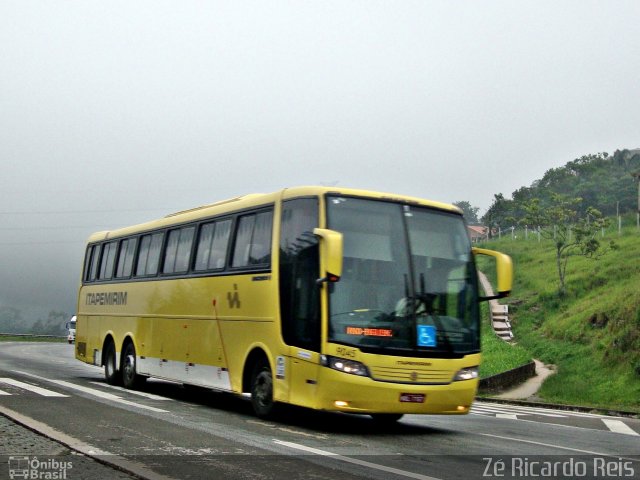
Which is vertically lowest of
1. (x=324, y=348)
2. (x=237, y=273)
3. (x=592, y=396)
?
(x=592, y=396)

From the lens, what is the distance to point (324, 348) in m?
12.6

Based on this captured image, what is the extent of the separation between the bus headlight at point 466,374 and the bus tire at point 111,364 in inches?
422

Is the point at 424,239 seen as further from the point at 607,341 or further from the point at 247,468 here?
the point at 607,341

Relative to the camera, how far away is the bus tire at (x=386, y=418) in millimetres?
15303

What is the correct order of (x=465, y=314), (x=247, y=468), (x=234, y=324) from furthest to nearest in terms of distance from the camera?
(x=234, y=324) → (x=465, y=314) → (x=247, y=468)

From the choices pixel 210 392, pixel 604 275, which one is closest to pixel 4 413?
pixel 210 392

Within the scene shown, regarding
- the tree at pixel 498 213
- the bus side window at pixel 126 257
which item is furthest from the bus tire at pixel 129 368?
the tree at pixel 498 213

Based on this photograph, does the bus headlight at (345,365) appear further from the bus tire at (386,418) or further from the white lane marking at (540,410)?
the white lane marking at (540,410)

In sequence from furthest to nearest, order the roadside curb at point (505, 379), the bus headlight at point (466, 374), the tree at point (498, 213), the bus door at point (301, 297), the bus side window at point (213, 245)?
the tree at point (498, 213) → the roadside curb at point (505, 379) → the bus side window at point (213, 245) → the bus headlight at point (466, 374) → the bus door at point (301, 297)

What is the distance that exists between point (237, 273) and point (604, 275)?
129 ft

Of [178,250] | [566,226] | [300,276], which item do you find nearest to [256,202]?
[300,276]

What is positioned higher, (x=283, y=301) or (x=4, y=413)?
(x=283, y=301)

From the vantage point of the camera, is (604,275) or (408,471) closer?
(408,471)

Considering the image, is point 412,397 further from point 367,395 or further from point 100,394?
point 100,394
